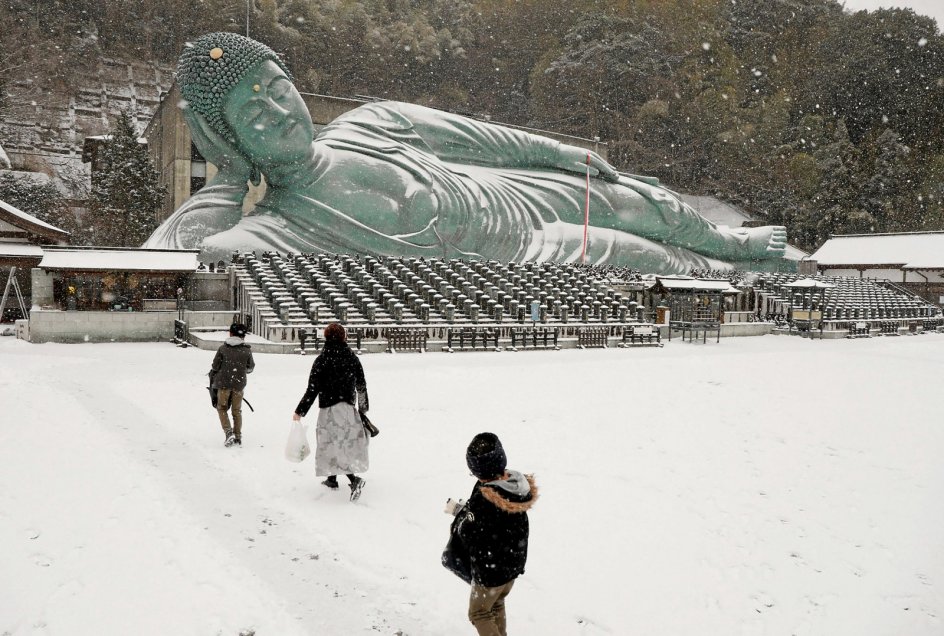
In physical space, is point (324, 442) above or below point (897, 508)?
above

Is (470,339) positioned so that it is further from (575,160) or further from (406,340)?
(575,160)

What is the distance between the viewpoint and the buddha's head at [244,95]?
1572 cm

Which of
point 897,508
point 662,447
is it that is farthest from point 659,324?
point 897,508

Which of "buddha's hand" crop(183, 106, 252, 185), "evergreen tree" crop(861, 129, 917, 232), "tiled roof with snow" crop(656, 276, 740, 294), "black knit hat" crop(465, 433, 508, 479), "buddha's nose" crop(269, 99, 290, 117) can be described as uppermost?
"evergreen tree" crop(861, 129, 917, 232)

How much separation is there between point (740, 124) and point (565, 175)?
84.6 feet

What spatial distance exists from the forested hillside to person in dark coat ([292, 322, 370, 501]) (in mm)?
36831

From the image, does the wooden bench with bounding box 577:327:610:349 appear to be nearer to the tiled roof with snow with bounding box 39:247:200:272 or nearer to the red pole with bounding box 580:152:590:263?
the red pole with bounding box 580:152:590:263

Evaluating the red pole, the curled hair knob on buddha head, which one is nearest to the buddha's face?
the curled hair knob on buddha head

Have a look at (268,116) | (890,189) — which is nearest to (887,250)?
(890,189)

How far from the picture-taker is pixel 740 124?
42.6m

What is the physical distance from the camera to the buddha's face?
15875mm

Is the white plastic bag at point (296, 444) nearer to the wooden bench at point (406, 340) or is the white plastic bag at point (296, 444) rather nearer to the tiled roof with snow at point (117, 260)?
the wooden bench at point (406, 340)

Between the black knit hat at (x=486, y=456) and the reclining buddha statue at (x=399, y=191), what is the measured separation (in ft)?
48.3

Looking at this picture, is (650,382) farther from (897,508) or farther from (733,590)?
(733,590)
